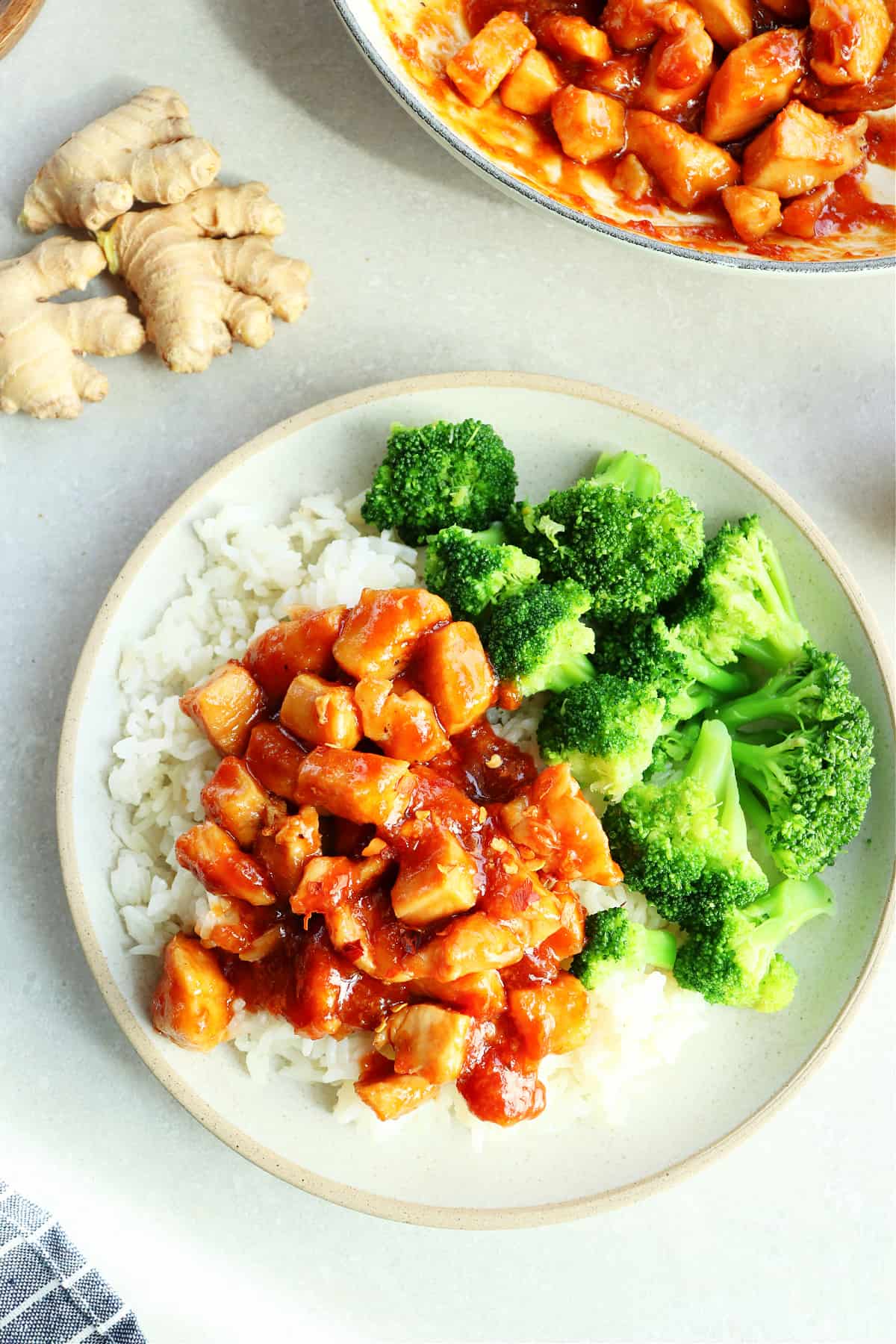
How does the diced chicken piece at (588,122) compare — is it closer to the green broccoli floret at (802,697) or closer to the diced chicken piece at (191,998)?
the green broccoli floret at (802,697)

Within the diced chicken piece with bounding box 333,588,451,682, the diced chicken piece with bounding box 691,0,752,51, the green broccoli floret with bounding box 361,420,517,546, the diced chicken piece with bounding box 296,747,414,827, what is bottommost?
the diced chicken piece with bounding box 296,747,414,827

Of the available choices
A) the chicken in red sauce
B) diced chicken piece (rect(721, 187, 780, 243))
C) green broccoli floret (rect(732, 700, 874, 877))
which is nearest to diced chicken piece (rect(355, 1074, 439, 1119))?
the chicken in red sauce

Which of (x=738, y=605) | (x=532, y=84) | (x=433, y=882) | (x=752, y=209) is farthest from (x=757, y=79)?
(x=433, y=882)

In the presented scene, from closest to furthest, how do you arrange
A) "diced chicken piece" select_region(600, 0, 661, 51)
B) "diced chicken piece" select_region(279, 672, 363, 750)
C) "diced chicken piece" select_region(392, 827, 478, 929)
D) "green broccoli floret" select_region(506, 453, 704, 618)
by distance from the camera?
"diced chicken piece" select_region(392, 827, 478, 929) < "diced chicken piece" select_region(279, 672, 363, 750) < "green broccoli floret" select_region(506, 453, 704, 618) < "diced chicken piece" select_region(600, 0, 661, 51)

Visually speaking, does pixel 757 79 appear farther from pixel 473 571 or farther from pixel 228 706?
pixel 228 706

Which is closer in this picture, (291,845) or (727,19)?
(291,845)

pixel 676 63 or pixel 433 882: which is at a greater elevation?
pixel 676 63

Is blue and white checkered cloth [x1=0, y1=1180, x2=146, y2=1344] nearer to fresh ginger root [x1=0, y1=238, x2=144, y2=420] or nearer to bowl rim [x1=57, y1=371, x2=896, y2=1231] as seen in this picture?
bowl rim [x1=57, y1=371, x2=896, y2=1231]
